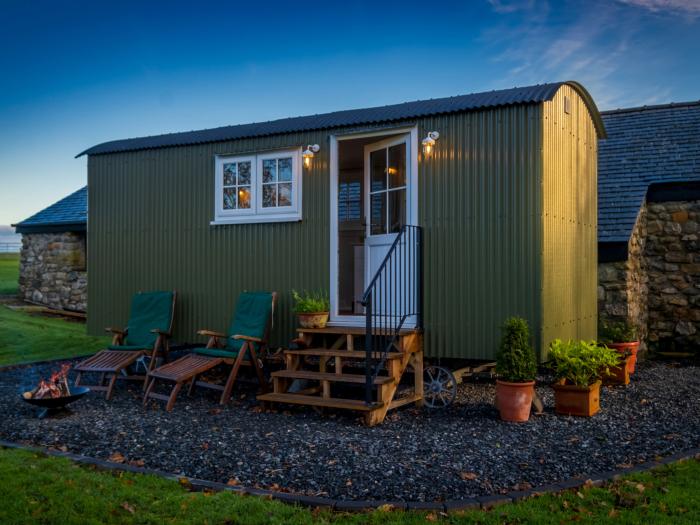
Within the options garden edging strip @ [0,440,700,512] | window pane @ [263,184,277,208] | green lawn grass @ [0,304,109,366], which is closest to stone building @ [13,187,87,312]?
green lawn grass @ [0,304,109,366]

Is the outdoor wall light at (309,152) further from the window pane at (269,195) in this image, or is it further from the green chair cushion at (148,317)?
the green chair cushion at (148,317)

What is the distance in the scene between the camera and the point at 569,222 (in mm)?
6969

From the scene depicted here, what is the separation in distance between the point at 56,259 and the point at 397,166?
1061 cm

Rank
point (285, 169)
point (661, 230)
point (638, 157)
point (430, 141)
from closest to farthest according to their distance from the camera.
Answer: point (430, 141) < point (285, 169) < point (661, 230) < point (638, 157)

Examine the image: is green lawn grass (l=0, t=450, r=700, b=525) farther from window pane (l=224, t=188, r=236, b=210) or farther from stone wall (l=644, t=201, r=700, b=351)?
stone wall (l=644, t=201, r=700, b=351)

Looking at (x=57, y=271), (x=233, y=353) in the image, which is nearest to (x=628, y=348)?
(x=233, y=353)

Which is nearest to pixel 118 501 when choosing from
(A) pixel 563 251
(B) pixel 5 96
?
(A) pixel 563 251

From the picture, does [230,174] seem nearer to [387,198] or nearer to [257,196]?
[257,196]

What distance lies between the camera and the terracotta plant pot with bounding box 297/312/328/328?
6.67 meters

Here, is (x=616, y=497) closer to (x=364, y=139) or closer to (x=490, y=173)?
(x=490, y=173)

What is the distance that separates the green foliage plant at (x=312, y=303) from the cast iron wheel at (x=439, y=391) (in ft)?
4.30

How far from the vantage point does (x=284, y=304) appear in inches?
289

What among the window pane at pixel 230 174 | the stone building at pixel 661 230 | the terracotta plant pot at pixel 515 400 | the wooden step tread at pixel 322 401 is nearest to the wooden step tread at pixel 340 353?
the wooden step tread at pixel 322 401

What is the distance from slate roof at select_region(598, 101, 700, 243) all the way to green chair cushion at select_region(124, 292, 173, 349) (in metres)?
6.28
